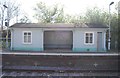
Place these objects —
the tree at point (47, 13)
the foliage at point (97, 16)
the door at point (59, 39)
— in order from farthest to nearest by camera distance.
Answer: the tree at point (47, 13), the foliage at point (97, 16), the door at point (59, 39)

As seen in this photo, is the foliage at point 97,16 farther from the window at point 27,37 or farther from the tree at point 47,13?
the window at point 27,37

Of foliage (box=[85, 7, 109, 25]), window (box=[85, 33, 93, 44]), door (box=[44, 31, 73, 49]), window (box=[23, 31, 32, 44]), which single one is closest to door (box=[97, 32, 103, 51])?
window (box=[85, 33, 93, 44])

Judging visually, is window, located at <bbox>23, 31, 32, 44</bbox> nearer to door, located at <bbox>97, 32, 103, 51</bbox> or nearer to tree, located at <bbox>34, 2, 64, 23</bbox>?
door, located at <bbox>97, 32, 103, 51</bbox>

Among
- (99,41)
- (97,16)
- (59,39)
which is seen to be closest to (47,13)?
(97,16)

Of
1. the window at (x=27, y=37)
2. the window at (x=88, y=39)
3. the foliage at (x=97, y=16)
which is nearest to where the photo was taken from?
the window at (x=88, y=39)

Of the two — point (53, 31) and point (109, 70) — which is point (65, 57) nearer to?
point (109, 70)

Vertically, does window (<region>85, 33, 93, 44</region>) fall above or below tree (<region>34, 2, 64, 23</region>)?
below

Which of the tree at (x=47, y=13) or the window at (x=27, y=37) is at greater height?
the tree at (x=47, y=13)

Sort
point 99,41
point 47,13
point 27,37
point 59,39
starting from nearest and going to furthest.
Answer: point 99,41, point 27,37, point 59,39, point 47,13

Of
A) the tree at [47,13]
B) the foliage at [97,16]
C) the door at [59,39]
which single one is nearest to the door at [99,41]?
the door at [59,39]

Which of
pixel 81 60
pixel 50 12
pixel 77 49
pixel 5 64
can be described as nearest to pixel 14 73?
pixel 5 64

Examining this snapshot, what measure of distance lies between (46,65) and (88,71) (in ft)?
6.87

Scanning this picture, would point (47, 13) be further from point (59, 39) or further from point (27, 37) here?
point (27, 37)

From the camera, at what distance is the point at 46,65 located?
9.57 meters
